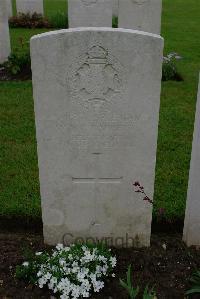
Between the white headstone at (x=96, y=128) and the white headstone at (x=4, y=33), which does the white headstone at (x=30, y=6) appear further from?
the white headstone at (x=96, y=128)

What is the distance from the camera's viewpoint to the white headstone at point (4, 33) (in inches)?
327

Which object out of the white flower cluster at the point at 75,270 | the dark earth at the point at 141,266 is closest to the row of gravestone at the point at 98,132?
the dark earth at the point at 141,266

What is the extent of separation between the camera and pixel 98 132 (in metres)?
3.15

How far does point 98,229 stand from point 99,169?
570mm

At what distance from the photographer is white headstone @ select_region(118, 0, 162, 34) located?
26.8 ft

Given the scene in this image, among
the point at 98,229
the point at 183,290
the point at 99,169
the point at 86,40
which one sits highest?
the point at 86,40

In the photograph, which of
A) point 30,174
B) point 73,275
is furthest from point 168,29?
point 73,275

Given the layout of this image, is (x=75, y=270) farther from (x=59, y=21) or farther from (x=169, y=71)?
(x=59, y=21)

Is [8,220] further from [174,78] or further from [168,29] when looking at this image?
[168,29]

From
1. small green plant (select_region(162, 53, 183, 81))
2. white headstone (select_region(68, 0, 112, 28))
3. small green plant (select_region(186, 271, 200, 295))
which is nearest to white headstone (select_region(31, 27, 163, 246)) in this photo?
small green plant (select_region(186, 271, 200, 295))

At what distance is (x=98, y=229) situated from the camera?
3535 mm

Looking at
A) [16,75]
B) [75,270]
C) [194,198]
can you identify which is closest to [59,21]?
[16,75]

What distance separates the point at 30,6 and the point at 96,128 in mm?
11970

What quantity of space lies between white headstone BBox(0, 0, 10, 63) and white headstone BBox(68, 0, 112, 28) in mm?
1306
